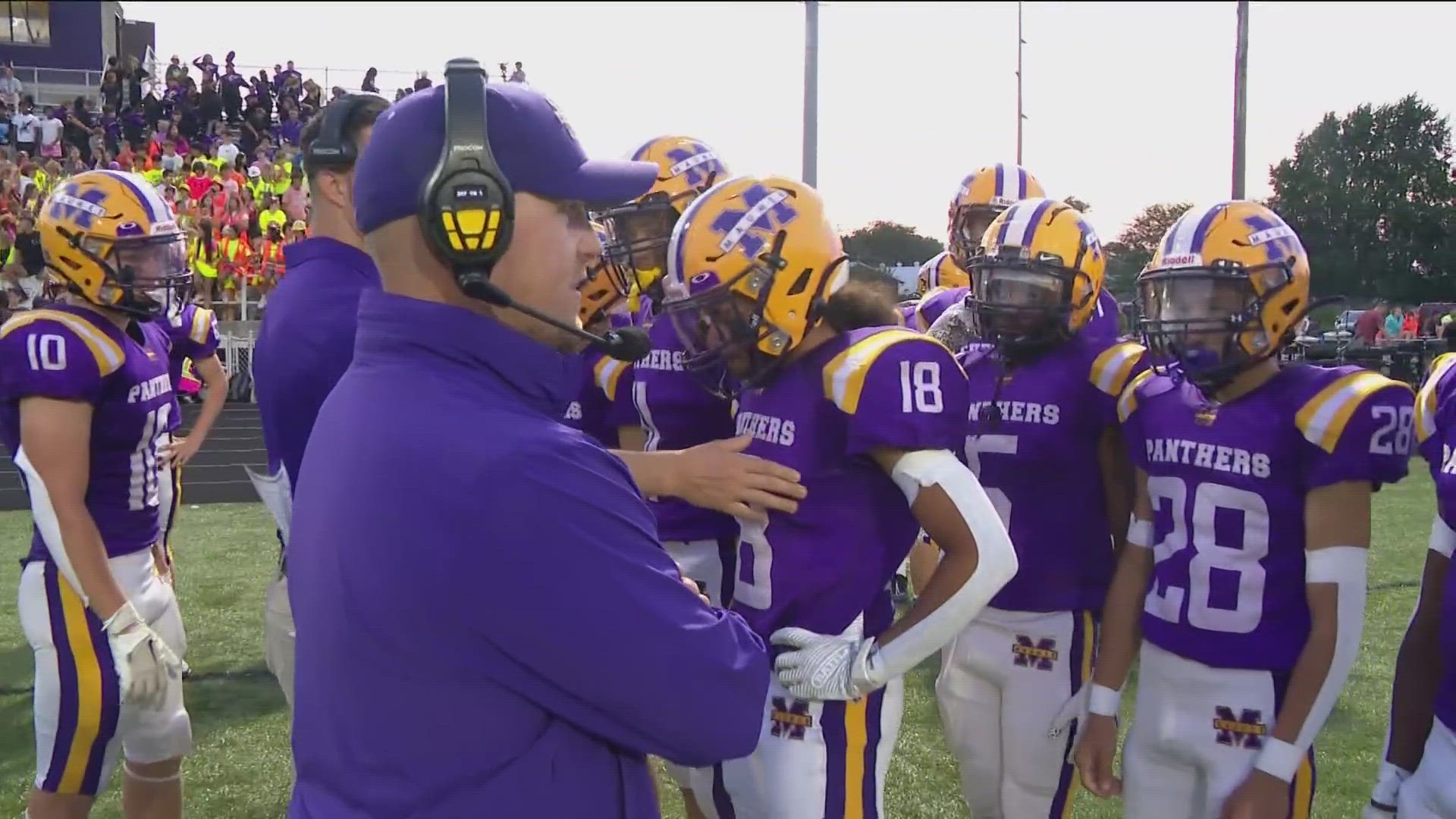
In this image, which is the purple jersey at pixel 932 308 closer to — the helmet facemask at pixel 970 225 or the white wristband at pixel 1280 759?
the helmet facemask at pixel 970 225

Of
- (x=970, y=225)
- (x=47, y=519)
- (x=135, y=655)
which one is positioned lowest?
(x=135, y=655)

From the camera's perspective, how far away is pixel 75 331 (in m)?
3.33

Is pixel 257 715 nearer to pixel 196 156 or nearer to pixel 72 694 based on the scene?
pixel 72 694

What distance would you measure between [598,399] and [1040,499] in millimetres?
1566

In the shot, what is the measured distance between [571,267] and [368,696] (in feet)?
1.75

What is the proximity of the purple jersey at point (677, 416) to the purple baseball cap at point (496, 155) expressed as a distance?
2180mm

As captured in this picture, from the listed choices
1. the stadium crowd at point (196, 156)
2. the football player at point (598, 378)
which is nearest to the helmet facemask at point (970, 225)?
the football player at point (598, 378)

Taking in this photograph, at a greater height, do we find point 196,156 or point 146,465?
point 196,156

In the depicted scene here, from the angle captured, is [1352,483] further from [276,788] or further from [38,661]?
[276,788]

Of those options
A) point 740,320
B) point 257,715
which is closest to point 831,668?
point 740,320

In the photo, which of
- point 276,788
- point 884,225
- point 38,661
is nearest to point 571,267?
point 38,661

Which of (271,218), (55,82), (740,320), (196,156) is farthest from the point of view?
(55,82)

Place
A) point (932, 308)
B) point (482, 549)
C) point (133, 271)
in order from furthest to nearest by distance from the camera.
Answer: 1. point (932, 308)
2. point (133, 271)
3. point (482, 549)

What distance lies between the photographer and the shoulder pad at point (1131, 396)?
296 cm
